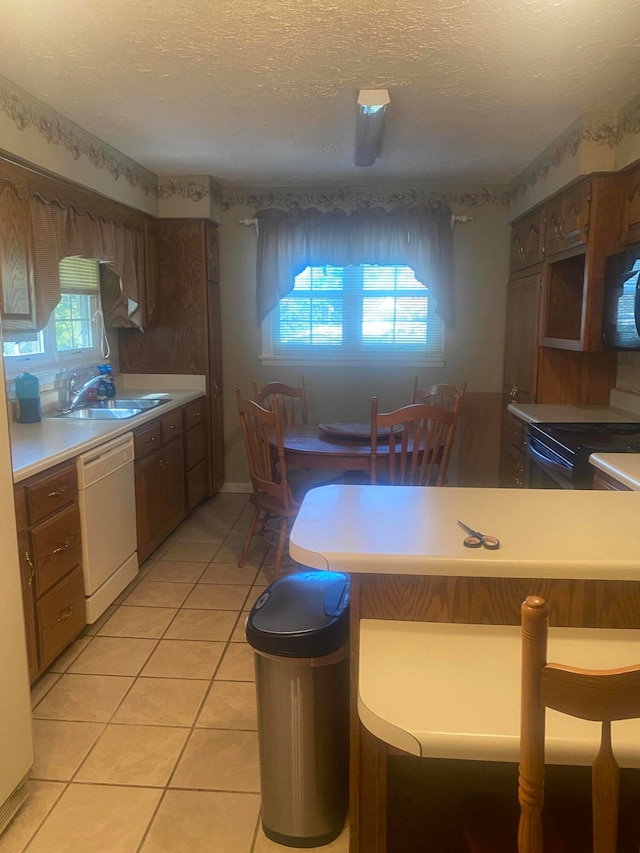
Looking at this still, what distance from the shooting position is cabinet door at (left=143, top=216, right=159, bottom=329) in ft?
14.0

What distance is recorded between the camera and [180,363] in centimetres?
455

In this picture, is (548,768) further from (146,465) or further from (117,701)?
(146,465)

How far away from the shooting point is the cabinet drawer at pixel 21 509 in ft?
7.09

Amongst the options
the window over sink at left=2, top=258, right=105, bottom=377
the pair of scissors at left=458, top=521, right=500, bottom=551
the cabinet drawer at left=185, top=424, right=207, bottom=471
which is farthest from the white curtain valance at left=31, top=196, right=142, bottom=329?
the pair of scissors at left=458, top=521, right=500, bottom=551

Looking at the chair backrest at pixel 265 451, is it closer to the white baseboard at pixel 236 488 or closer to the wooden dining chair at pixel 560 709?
the white baseboard at pixel 236 488

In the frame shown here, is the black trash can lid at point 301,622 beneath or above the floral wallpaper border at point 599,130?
beneath

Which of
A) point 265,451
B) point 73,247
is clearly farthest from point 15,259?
point 265,451

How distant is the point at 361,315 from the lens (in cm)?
479

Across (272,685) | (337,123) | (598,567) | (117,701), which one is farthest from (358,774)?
(337,123)

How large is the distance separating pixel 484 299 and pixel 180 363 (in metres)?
2.29

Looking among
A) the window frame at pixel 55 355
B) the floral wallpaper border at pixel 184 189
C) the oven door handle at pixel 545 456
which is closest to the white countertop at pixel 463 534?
the oven door handle at pixel 545 456

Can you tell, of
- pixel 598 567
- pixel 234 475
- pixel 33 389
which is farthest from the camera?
pixel 234 475

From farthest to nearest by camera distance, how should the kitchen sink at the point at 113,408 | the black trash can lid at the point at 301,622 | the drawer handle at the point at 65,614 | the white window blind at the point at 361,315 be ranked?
the white window blind at the point at 361,315 < the kitchen sink at the point at 113,408 < the drawer handle at the point at 65,614 < the black trash can lid at the point at 301,622

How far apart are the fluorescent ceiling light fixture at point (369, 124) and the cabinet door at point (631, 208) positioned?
1211mm
